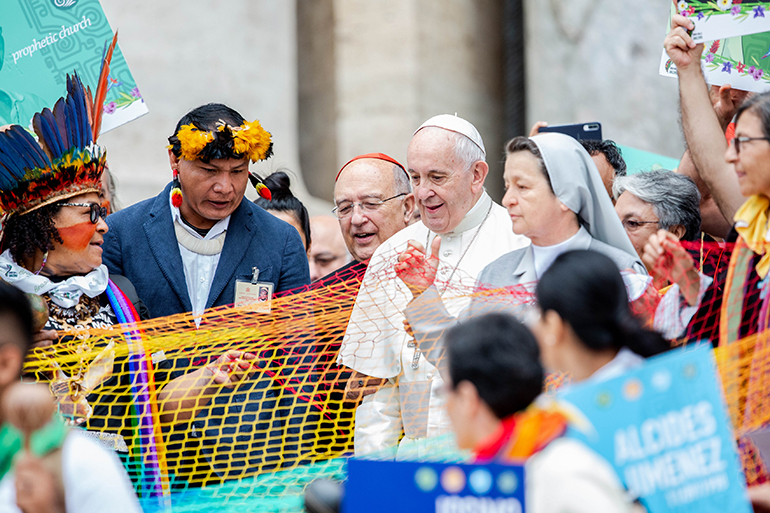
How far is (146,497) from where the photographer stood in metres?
3.38

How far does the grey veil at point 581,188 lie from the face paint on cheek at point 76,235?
1.97 meters

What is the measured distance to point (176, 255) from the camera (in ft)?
13.3

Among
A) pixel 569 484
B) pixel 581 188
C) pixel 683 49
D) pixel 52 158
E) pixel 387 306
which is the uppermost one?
pixel 683 49

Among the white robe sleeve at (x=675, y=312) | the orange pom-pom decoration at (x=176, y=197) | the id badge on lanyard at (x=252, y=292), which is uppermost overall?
the orange pom-pom decoration at (x=176, y=197)

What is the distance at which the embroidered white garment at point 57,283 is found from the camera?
3.36m

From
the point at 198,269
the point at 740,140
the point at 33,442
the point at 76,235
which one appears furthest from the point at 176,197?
the point at 740,140

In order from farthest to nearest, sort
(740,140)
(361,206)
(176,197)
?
1. (361,206)
2. (176,197)
3. (740,140)

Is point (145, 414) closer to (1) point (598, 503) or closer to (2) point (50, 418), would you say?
(2) point (50, 418)

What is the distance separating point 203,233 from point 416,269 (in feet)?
4.51

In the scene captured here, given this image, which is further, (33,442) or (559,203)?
(559,203)

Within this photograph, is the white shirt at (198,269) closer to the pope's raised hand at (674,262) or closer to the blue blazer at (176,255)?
the blue blazer at (176,255)

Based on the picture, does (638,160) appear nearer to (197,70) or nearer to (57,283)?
(57,283)

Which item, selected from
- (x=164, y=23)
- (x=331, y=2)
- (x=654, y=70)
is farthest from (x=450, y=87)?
(x=164, y=23)

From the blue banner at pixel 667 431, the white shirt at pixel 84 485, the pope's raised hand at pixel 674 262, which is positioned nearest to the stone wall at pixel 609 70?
→ the pope's raised hand at pixel 674 262
